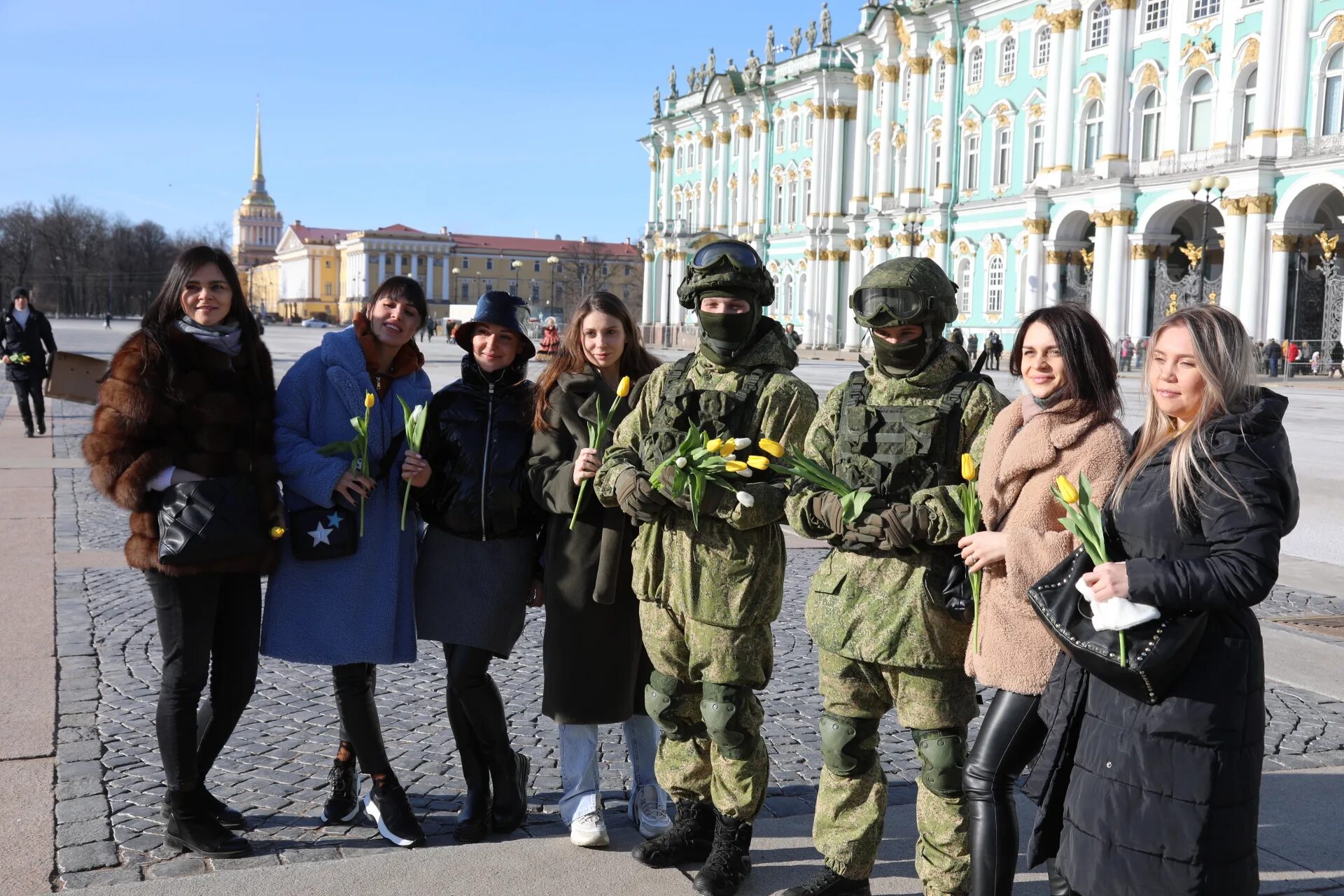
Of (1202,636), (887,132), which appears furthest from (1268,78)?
(1202,636)

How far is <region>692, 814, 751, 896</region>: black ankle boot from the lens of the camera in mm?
3926

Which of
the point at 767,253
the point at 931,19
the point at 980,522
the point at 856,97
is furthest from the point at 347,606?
the point at 767,253

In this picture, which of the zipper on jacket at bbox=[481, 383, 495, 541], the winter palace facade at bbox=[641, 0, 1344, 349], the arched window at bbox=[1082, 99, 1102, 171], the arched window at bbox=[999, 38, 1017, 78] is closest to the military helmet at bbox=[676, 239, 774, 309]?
the zipper on jacket at bbox=[481, 383, 495, 541]

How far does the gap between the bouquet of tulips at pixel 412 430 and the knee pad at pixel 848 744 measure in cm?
166

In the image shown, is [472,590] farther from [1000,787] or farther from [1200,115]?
[1200,115]

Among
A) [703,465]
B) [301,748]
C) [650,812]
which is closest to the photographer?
[703,465]

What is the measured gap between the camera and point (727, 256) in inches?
156

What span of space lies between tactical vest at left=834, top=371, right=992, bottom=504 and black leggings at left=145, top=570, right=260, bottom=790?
2.09 metres

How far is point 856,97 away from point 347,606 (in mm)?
58923

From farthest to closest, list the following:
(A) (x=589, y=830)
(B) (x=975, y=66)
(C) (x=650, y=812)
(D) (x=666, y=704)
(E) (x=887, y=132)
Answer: (E) (x=887, y=132) < (B) (x=975, y=66) < (C) (x=650, y=812) < (A) (x=589, y=830) < (D) (x=666, y=704)

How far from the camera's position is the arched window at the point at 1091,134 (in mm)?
42969

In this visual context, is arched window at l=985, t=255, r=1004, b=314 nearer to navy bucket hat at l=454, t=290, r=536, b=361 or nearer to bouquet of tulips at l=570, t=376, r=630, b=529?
navy bucket hat at l=454, t=290, r=536, b=361

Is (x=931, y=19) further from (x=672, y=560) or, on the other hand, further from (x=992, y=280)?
(x=672, y=560)

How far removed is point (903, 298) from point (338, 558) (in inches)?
84.0
